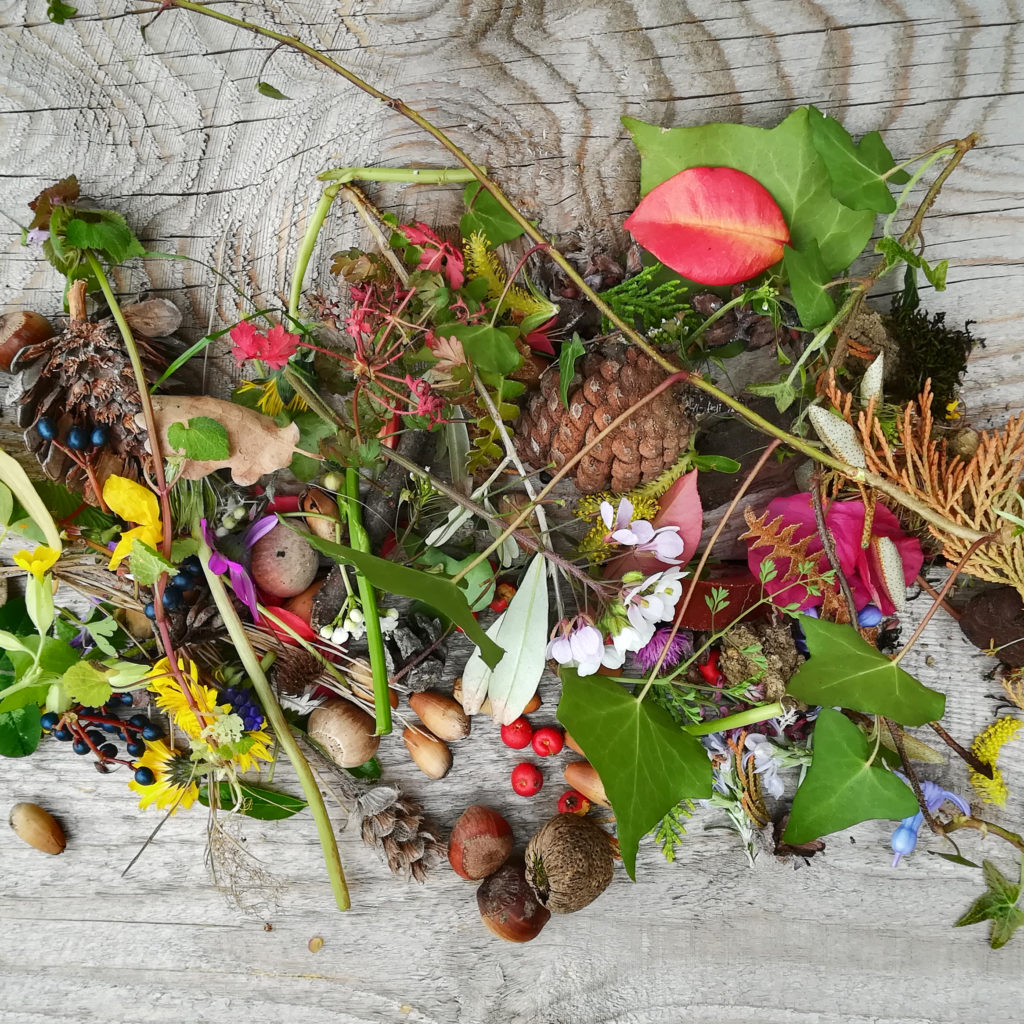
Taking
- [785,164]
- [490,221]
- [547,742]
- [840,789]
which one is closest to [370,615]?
[547,742]

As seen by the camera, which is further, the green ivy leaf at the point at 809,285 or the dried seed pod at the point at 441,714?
the dried seed pod at the point at 441,714

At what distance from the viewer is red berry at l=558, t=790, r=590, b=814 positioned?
4.52 ft

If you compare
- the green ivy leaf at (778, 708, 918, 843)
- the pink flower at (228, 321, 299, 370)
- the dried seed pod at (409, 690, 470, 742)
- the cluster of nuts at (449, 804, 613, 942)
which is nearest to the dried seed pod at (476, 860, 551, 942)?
the cluster of nuts at (449, 804, 613, 942)

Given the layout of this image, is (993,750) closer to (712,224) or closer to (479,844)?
(479,844)

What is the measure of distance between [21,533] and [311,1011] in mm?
1050

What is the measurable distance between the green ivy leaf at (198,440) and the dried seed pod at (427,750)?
0.61 m

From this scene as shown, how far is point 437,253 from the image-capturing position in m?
1.17

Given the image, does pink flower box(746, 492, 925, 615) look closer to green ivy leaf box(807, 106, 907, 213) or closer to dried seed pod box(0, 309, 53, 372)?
green ivy leaf box(807, 106, 907, 213)

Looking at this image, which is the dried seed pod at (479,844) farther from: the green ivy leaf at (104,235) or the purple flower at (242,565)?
the green ivy leaf at (104,235)

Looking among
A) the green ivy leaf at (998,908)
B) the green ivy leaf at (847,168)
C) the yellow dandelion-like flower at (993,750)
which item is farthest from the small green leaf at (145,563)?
the green ivy leaf at (998,908)

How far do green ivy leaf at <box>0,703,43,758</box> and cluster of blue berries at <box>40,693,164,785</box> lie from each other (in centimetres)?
3

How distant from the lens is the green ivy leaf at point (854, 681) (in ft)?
3.45

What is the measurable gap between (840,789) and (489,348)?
0.84 meters

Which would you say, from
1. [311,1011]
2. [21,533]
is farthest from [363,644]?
[311,1011]
